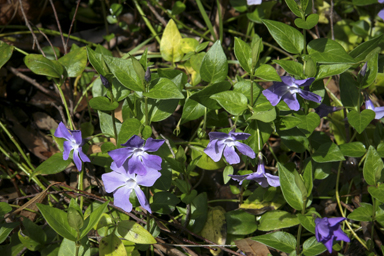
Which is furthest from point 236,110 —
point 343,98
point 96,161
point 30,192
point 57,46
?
point 57,46

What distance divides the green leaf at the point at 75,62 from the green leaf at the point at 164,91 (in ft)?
2.07

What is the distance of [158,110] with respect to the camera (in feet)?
Answer: 4.99

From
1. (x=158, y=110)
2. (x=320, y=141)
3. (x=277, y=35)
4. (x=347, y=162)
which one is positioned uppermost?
(x=277, y=35)

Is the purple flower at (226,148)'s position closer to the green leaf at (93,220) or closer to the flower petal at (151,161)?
the flower petal at (151,161)

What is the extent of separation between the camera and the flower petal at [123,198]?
A: 52.9 inches

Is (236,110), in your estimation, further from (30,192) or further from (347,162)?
(30,192)

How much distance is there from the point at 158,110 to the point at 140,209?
1.71ft

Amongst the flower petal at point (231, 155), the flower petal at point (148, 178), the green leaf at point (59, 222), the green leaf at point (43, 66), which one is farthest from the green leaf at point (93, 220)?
the green leaf at point (43, 66)

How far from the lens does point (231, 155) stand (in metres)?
1.40

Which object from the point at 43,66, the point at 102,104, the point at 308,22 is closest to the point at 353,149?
the point at 308,22

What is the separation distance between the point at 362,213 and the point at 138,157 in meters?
1.09

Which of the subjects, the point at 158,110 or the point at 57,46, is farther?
the point at 57,46

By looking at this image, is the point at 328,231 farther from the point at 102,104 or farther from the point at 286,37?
the point at 102,104

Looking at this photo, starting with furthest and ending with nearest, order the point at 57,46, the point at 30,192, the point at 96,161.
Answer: the point at 57,46
the point at 30,192
the point at 96,161
